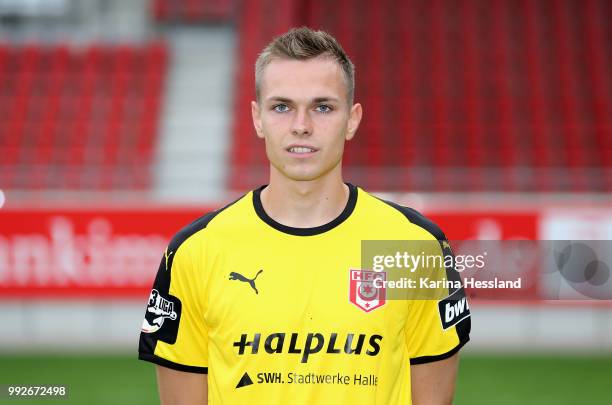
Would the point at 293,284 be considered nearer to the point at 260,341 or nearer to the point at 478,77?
the point at 260,341

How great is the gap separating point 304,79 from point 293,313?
0.70m

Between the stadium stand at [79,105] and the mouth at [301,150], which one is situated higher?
the mouth at [301,150]

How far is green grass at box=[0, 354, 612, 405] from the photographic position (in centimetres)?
842

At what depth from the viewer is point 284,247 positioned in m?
2.94

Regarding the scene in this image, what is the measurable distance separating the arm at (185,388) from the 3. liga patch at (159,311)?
15 centimetres

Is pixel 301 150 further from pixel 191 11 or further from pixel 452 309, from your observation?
pixel 191 11

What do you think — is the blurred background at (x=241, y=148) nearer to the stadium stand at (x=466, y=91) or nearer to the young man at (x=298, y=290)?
the stadium stand at (x=466, y=91)

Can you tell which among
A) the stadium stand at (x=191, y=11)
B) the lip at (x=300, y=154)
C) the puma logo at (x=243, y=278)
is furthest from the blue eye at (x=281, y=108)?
the stadium stand at (x=191, y=11)

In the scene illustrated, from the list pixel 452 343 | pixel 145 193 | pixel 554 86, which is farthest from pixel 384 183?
pixel 452 343

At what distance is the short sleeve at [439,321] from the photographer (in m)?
3.03

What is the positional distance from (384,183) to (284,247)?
8.43m

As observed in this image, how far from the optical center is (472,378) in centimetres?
921

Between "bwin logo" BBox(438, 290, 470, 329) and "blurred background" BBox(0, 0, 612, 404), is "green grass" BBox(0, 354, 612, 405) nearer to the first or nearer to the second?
"blurred background" BBox(0, 0, 612, 404)

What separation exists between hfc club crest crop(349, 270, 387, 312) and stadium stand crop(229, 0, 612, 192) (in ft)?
26.6
